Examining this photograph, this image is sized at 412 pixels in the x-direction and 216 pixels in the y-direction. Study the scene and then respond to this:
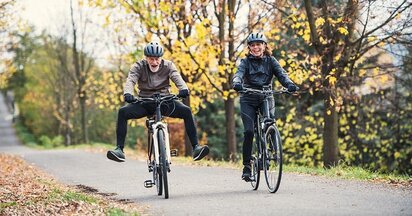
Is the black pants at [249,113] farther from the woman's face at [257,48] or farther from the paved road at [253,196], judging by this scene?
the paved road at [253,196]

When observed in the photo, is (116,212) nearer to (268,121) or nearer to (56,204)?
(56,204)

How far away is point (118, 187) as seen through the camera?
31.8 feet

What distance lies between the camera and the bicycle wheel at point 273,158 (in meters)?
7.52

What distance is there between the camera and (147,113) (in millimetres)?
8297

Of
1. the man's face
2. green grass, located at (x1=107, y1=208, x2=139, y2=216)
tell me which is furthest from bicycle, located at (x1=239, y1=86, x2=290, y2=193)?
green grass, located at (x1=107, y1=208, x2=139, y2=216)

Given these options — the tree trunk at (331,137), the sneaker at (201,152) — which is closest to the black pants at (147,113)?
the sneaker at (201,152)

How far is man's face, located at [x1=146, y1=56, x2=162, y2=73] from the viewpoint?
26.8 ft

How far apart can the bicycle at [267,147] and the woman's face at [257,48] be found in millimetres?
495

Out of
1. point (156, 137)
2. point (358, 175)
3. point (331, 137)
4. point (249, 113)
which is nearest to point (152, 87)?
point (156, 137)

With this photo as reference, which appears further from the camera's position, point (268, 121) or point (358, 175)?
point (358, 175)

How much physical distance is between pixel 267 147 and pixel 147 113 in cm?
174

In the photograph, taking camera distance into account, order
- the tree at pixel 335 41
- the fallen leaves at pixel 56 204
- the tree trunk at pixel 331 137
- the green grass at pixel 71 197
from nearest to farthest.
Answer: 1. the fallen leaves at pixel 56 204
2. the green grass at pixel 71 197
3. the tree at pixel 335 41
4. the tree trunk at pixel 331 137

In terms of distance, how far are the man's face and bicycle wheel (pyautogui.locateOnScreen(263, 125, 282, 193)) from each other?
70.0 inches

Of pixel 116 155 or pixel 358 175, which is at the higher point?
pixel 116 155
